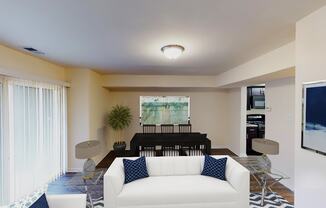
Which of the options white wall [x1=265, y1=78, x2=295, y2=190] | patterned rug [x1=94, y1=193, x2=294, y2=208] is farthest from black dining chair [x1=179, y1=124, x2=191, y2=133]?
patterned rug [x1=94, y1=193, x2=294, y2=208]

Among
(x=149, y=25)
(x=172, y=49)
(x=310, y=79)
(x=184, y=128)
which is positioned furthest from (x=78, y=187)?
(x=310, y=79)

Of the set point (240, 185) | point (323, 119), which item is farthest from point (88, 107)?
point (323, 119)

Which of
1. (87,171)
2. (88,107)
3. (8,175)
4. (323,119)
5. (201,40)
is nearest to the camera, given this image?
(323,119)

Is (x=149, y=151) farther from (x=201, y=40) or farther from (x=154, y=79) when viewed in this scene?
(x=201, y=40)

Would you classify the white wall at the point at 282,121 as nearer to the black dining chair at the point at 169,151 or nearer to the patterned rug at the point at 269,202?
the patterned rug at the point at 269,202

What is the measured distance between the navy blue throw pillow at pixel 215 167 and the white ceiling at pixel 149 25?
71.7 inches

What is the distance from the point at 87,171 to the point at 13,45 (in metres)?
2.31

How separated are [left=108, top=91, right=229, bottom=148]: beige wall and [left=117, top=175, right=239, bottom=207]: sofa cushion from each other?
14.6 feet

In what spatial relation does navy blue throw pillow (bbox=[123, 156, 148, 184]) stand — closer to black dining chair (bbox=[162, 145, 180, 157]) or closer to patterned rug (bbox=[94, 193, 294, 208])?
patterned rug (bbox=[94, 193, 294, 208])

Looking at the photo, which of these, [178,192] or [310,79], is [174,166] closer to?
[178,192]

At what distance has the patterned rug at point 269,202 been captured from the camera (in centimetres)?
347

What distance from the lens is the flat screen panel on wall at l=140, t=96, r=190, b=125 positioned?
24.5 ft

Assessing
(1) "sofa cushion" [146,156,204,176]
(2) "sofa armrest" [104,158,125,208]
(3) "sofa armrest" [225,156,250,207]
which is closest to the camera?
(2) "sofa armrest" [104,158,125,208]

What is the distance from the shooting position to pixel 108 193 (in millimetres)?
2914
